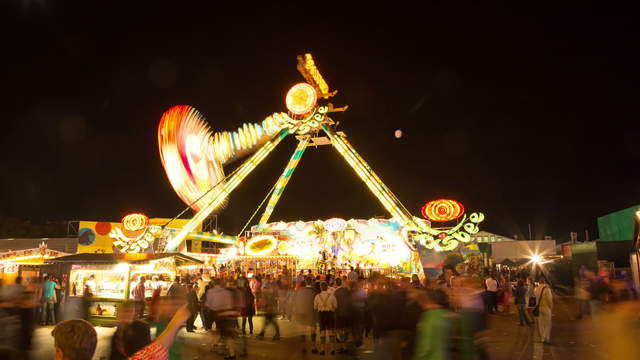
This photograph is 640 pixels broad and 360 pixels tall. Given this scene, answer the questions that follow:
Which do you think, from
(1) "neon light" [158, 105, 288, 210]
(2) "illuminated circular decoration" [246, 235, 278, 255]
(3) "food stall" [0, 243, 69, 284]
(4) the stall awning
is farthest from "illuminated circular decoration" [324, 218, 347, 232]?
(4) the stall awning

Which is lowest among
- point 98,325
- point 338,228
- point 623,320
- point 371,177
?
point 98,325

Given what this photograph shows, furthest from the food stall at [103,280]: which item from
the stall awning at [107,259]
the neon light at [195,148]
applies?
the neon light at [195,148]

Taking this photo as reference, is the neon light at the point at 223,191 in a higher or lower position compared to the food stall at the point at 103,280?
higher

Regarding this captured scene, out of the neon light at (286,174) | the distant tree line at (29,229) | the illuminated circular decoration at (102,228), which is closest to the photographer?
the neon light at (286,174)

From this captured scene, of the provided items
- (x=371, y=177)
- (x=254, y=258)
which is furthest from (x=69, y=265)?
(x=371, y=177)

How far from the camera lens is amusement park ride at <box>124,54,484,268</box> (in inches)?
1117

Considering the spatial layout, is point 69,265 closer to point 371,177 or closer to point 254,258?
point 254,258

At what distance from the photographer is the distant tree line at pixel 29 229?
2210 inches

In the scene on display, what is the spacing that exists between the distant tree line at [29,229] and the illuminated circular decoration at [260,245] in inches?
1403

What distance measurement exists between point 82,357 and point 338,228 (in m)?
31.8

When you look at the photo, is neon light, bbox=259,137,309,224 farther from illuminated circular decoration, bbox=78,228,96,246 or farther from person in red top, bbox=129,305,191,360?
person in red top, bbox=129,305,191,360

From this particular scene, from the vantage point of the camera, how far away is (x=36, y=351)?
9492 millimetres

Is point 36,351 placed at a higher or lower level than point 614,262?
lower

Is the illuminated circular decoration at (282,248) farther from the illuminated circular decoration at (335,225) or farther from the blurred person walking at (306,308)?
the blurred person walking at (306,308)
